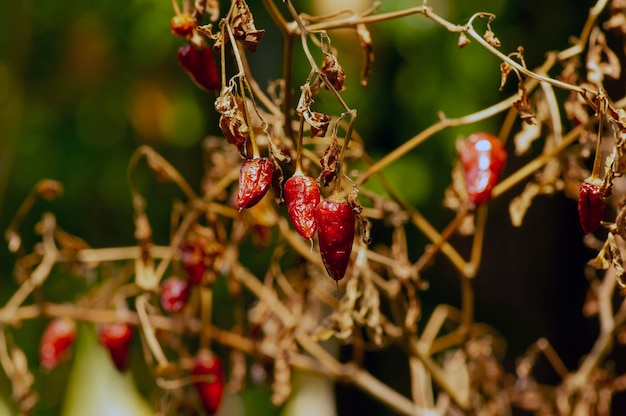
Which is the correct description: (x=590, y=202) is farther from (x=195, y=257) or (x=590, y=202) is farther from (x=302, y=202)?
(x=195, y=257)

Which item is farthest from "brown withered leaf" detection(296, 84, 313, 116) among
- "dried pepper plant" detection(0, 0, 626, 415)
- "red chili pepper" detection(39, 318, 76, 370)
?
"red chili pepper" detection(39, 318, 76, 370)

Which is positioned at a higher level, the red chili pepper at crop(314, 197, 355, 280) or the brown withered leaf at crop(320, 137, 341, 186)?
the brown withered leaf at crop(320, 137, 341, 186)

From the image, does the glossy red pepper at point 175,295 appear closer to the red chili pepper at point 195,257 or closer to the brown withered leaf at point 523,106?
the red chili pepper at point 195,257

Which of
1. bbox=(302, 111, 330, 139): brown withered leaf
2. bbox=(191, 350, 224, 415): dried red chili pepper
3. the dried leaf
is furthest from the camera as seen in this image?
bbox=(191, 350, 224, 415): dried red chili pepper

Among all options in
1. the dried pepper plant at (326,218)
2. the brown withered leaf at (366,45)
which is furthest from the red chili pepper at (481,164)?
the brown withered leaf at (366,45)

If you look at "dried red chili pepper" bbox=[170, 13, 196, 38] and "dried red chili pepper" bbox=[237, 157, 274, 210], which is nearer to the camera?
"dried red chili pepper" bbox=[237, 157, 274, 210]

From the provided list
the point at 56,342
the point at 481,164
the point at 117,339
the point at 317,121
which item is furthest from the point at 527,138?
the point at 56,342

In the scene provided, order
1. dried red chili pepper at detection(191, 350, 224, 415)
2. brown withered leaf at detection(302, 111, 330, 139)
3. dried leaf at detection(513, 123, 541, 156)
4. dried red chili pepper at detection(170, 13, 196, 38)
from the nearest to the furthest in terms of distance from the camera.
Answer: brown withered leaf at detection(302, 111, 330, 139) → dried red chili pepper at detection(170, 13, 196, 38) → dried leaf at detection(513, 123, 541, 156) → dried red chili pepper at detection(191, 350, 224, 415)

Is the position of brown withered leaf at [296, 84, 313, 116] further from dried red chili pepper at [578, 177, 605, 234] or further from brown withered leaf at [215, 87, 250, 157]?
dried red chili pepper at [578, 177, 605, 234]
